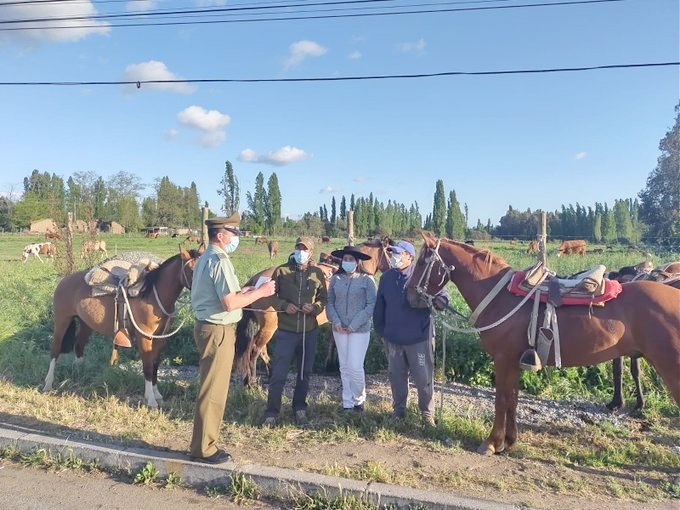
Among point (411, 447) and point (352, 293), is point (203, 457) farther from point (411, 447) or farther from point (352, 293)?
point (352, 293)

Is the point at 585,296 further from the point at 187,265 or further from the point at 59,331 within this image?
the point at 59,331

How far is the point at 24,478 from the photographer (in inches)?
163

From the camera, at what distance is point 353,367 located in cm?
551

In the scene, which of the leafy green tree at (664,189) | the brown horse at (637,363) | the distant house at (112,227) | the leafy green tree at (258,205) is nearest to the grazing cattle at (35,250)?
the leafy green tree at (258,205)

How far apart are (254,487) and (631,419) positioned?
4202 mm

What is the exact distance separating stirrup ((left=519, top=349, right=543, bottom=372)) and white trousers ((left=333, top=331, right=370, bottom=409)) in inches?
67.0

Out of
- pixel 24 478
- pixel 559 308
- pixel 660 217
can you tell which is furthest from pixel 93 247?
pixel 660 217

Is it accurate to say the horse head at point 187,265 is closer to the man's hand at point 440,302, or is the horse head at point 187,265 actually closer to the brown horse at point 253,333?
the brown horse at point 253,333

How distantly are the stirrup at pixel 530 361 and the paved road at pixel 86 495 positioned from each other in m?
2.39

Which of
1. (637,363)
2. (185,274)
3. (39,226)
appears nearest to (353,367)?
(185,274)

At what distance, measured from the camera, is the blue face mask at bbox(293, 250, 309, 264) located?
17.9ft

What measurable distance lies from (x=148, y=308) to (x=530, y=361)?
4.30 m

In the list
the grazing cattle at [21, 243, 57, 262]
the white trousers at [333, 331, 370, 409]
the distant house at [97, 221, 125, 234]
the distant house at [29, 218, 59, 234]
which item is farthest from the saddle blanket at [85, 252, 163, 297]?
the distant house at [29, 218, 59, 234]

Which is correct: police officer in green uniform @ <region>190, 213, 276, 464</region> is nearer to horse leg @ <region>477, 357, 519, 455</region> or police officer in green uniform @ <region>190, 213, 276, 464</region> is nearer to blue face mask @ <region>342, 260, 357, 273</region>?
blue face mask @ <region>342, 260, 357, 273</region>
